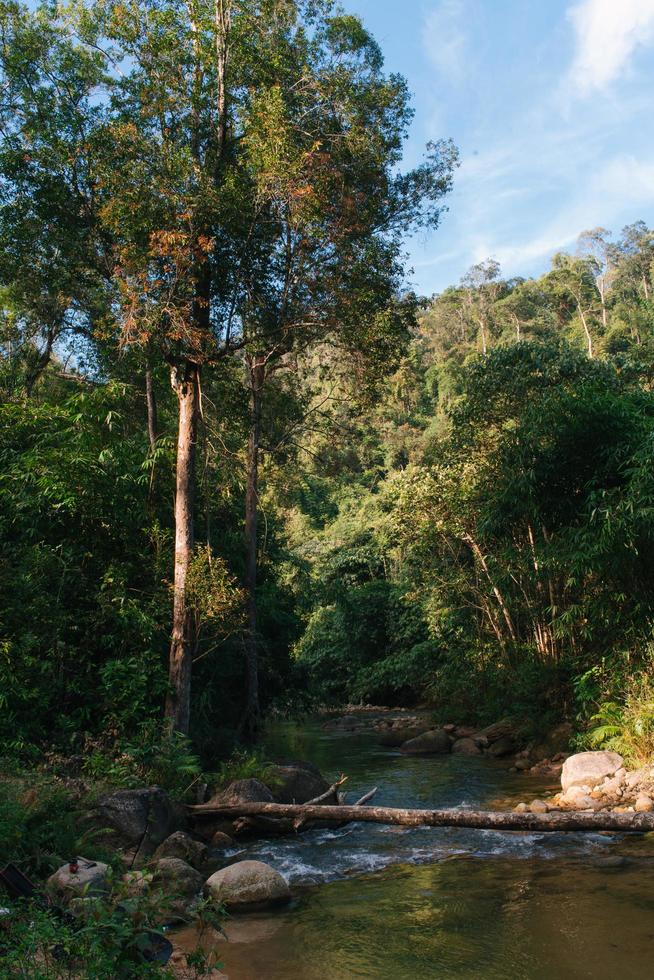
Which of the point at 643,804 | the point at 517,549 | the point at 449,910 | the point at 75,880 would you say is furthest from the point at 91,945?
the point at 517,549

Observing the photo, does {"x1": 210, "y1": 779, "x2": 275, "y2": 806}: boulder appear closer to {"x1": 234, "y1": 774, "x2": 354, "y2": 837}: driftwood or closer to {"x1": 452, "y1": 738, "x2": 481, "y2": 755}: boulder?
{"x1": 234, "y1": 774, "x2": 354, "y2": 837}: driftwood

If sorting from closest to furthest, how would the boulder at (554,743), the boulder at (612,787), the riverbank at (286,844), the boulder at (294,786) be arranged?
the riverbank at (286,844)
the boulder at (612,787)
the boulder at (294,786)
the boulder at (554,743)

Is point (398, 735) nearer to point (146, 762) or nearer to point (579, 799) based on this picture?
point (579, 799)

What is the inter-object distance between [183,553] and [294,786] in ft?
11.0

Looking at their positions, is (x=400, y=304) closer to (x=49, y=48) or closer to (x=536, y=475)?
(x=536, y=475)

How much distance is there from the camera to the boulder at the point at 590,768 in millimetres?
9406

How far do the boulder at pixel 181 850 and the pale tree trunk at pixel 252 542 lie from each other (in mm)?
4764

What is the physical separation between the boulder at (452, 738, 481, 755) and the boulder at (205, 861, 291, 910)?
28.6ft

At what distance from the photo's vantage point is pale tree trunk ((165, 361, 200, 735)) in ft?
29.8

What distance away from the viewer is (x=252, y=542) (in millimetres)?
12875

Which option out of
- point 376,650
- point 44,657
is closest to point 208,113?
point 44,657

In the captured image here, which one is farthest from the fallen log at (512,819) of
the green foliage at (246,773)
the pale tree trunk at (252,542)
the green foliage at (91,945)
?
the pale tree trunk at (252,542)

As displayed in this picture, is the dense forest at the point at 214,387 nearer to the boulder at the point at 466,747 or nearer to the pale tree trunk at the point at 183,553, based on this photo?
the pale tree trunk at the point at 183,553

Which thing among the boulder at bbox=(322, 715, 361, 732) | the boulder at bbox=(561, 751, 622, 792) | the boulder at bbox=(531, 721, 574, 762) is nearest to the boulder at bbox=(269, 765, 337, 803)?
the boulder at bbox=(561, 751, 622, 792)
